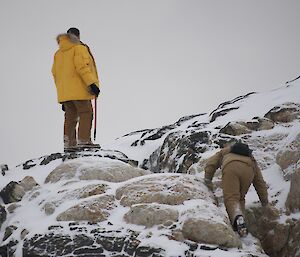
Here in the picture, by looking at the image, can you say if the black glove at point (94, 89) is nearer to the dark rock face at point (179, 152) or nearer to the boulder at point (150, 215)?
the dark rock face at point (179, 152)

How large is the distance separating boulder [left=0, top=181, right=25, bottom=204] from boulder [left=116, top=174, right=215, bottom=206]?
99.4 inches

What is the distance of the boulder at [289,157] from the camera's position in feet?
32.4

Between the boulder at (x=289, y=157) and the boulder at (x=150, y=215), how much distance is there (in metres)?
3.28

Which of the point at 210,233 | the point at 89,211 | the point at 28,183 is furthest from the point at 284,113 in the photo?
the point at 28,183

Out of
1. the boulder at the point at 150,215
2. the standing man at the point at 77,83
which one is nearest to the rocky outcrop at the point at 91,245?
the boulder at the point at 150,215

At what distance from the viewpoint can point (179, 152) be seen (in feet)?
41.2

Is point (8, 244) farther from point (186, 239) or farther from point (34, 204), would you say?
point (186, 239)

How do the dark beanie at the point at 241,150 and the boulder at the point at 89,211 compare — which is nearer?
the boulder at the point at 89,211

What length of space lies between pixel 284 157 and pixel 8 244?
19.4ft

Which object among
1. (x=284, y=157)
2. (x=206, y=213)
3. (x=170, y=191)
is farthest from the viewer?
(x=284, y=157)

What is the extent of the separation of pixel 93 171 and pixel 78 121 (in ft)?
8.00

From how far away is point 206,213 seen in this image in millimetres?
7727

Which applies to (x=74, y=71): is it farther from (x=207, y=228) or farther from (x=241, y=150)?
(x=207, y=228)

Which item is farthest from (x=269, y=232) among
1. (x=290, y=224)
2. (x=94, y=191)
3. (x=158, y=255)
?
(x=94, y=191)
